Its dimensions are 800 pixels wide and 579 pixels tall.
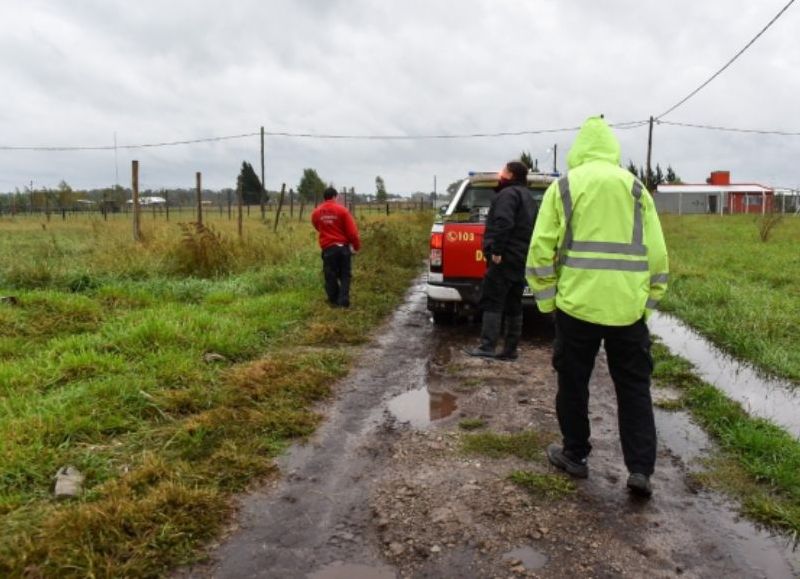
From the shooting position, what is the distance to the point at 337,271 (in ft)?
26.6

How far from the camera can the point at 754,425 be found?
4.04m

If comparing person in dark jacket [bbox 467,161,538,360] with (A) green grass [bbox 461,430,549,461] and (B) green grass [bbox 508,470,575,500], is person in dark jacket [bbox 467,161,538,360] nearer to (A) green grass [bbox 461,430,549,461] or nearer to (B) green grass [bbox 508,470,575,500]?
(A) green grass [bbox 461,430,549,461]

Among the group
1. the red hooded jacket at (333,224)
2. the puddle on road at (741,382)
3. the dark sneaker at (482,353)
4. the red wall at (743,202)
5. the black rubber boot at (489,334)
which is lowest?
the puddle on road at (741,382)

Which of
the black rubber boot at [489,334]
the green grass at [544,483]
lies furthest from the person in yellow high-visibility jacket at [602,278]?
the black rubber boot at [489,334]

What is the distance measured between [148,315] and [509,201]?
400 centimetres

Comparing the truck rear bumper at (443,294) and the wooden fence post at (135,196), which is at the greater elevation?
the wooden fence post at (135,196)

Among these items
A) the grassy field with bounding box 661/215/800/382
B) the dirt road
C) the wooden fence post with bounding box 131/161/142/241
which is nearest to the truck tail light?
the dirt road

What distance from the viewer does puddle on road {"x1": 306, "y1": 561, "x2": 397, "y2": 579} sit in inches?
97.6

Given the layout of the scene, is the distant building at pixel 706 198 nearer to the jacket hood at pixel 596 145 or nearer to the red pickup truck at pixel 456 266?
the red pickup truck at pixel 456 266

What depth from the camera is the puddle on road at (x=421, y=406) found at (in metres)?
4.34

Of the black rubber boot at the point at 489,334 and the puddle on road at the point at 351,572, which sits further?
the black rubber boot at the point at 489,334

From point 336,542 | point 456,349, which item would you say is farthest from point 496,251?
point 336,542

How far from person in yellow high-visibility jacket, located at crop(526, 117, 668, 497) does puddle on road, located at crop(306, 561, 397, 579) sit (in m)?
1.36

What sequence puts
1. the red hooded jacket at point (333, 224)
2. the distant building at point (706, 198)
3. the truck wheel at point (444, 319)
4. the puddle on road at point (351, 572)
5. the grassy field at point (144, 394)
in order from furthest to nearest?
the distant building at point (706, 198), the red hooded jacket at point (333, 224), the truck wheel at point (444, 319), the grassy field at point (144, 394), the puddle on road at point (351, 572)
